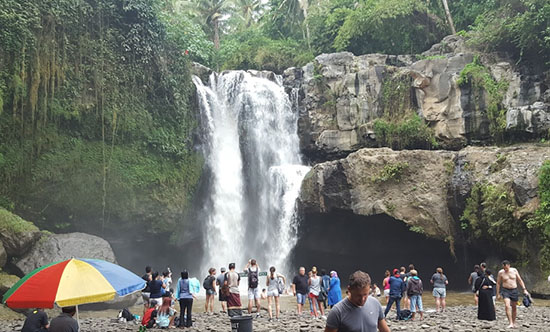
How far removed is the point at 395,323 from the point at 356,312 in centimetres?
822

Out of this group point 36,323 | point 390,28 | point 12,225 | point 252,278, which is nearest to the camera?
point 36,323

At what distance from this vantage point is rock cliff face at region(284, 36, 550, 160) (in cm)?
2342

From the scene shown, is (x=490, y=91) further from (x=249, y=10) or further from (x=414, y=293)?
(x=249, y=10)

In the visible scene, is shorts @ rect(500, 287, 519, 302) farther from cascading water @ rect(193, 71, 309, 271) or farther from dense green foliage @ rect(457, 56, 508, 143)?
dense green foliage @ rect(457, 56, 508, 143)

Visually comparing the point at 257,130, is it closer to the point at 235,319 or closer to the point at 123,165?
the point at 123,165

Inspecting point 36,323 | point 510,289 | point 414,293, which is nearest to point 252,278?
point 414,293

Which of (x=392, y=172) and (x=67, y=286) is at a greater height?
(x=392, y=172)

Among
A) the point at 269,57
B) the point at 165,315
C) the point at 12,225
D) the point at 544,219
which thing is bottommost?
the point at 165,315

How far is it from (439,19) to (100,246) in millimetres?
26765

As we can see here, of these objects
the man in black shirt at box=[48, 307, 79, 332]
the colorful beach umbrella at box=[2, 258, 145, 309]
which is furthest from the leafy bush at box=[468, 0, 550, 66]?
the man in black shirt at box=[48, 307, 79, 332]

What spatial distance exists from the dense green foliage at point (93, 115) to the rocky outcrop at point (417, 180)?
7918 mm

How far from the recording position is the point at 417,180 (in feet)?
68.0

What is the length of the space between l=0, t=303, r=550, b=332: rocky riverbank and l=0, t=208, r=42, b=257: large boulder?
367 cm

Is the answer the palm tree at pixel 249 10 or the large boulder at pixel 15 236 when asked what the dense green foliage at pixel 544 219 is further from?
the palm tree at pixel 249 10
